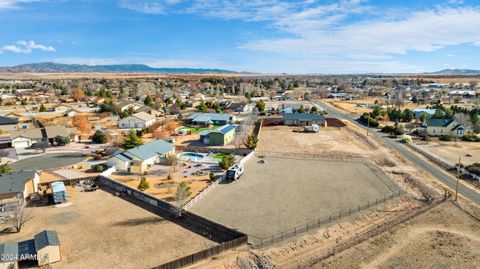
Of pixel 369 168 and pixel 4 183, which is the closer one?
pixel 4 183

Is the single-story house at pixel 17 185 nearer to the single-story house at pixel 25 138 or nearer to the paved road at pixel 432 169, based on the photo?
the single-story house at pixel 25 138

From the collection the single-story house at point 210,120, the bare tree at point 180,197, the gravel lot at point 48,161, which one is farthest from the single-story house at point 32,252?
the single-story house at point 210,120

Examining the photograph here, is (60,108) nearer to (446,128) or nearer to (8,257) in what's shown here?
(8,257)

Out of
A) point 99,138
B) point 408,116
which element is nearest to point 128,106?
point 99,138

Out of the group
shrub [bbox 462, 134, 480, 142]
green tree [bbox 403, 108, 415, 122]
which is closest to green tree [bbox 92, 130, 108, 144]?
shrub [bbox 462, 134, 480, 142]

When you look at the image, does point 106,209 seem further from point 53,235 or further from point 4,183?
point 4,183

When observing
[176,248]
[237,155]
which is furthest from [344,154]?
[176,248]
